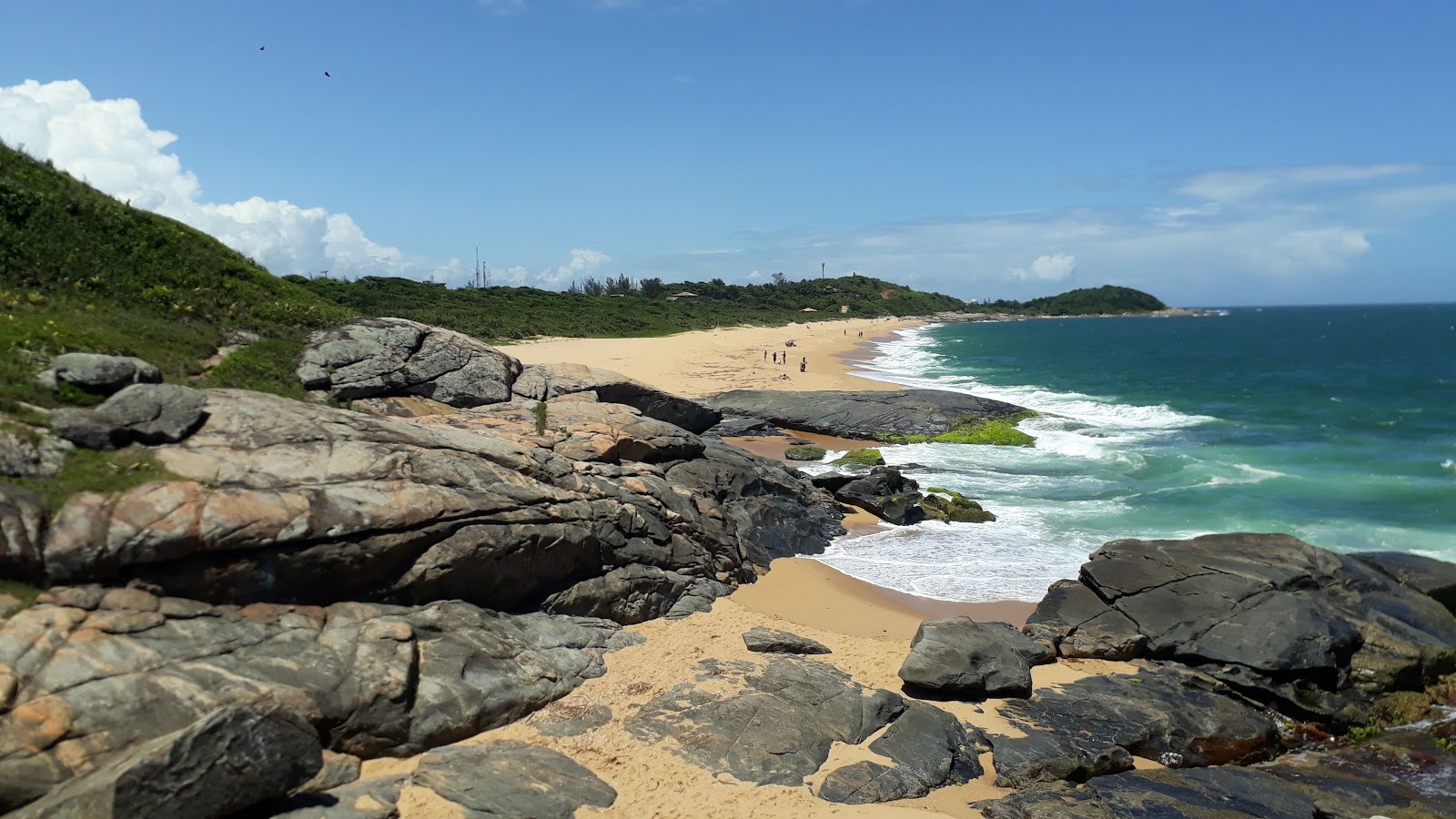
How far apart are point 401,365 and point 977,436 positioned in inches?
913

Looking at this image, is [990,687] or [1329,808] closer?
[1329,808]

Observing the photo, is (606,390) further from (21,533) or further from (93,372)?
(21,533)

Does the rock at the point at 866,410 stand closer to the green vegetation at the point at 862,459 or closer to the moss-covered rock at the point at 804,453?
the moss-covered rock at the point at 804,453

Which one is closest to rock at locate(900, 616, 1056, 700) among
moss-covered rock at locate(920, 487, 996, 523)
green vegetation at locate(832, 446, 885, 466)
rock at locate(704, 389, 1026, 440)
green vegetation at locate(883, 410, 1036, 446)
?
moss-covered rock at locate(920, 487, 996, 523)

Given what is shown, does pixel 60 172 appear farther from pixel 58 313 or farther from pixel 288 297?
pixel 58 313

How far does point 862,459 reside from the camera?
27812 mm

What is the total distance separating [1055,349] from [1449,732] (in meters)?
84.1

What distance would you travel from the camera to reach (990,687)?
11.8 m

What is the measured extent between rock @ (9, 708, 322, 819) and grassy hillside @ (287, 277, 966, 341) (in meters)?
20.3

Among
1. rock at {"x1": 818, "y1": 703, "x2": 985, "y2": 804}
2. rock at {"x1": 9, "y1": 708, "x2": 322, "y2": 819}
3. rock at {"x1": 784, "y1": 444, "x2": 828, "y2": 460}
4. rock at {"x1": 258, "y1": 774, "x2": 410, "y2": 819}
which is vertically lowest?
rock at {"x1": 818, "y1": 703, "x2": 985, "y2": 804}

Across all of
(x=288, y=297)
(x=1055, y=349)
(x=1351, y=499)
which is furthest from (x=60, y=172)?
(x=1055, y=349)

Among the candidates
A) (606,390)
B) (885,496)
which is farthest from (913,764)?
(606,390)

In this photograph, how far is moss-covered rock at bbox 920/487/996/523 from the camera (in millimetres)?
21891

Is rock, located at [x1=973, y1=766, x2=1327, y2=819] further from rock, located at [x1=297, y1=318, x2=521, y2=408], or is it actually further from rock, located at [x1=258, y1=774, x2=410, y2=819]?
Answer: rock, located at [x1=297, y1=318, x2=521, y2=408]
